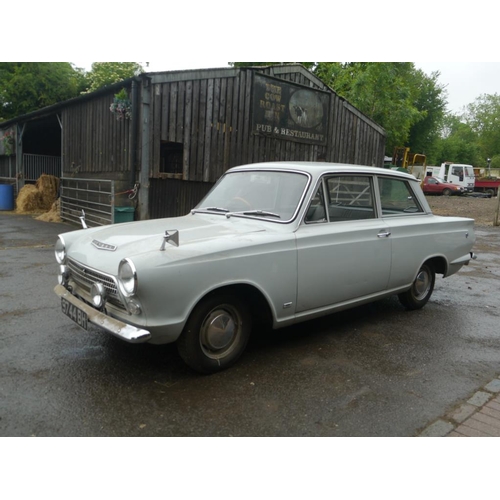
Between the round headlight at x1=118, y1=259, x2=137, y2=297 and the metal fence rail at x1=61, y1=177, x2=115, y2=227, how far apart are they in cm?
847

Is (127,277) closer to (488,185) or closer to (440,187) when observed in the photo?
(440,187)

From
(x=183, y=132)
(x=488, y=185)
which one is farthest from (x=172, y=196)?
(x=488, y=185)

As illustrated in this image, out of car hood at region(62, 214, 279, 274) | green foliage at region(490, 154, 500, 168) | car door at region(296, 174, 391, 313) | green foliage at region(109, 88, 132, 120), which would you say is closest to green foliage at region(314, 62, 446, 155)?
green foliage at region(109, 88, 132, 120)

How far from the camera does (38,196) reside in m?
17.0

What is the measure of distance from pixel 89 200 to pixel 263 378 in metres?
10.8

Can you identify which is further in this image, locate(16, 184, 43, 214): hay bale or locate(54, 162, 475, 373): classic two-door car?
locate(16, 184, 43, 214): hay bale

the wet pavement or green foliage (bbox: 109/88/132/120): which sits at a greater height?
green foliage (bbox: 109/88/132/120)

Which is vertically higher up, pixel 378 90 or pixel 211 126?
pixel 378 90

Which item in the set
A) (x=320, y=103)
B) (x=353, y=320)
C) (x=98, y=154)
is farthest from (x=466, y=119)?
(x=353, y=320)

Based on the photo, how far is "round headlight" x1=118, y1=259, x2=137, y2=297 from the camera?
306cm

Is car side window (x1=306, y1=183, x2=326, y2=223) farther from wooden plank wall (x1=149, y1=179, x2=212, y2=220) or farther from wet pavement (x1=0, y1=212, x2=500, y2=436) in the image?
wooden plank wall (x1=149, y1=179, x2=212, y2=220)

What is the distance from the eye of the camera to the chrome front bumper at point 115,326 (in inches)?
120

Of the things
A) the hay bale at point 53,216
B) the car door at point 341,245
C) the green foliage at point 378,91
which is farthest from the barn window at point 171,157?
the green foliage at point 378,91

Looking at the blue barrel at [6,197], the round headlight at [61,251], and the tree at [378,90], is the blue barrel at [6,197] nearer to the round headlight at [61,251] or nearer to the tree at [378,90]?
the round headlight at [61,251]
